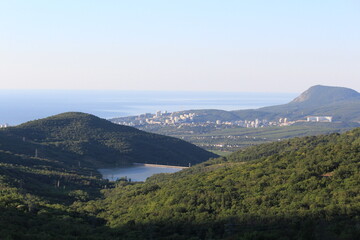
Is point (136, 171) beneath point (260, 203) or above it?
beneath

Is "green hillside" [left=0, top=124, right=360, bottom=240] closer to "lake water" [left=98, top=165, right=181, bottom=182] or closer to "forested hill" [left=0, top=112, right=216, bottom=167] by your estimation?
"lake water" [left=98, top=165, right=181, bottom=182]

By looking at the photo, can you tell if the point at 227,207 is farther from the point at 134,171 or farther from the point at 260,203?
the point at 134,171

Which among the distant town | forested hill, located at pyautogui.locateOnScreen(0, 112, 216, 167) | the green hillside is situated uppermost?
the green hillside

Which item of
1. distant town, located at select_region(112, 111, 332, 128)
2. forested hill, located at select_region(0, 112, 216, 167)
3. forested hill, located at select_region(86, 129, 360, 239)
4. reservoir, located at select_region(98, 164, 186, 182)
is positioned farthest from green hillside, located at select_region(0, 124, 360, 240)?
distant town, located at select_region(112, 111, 332, 128)

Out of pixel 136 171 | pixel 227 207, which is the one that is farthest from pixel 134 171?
pixel 227 207

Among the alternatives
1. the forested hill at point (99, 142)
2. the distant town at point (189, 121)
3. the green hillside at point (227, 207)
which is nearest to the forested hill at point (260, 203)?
the green hillside at point (227, 207)

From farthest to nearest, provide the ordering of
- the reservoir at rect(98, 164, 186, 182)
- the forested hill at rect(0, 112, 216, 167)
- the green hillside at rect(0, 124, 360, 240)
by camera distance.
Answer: the forested hill at rect(0, 112, 216, 167)
the reservoir at rect(98, 164, 186, 182)
the green hillside at rect(0, 124, 360, 240)

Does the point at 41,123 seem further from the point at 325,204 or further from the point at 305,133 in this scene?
the point at 305,133

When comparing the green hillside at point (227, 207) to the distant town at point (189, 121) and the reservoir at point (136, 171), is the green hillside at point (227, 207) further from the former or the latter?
the distant town at point (189, 121)
